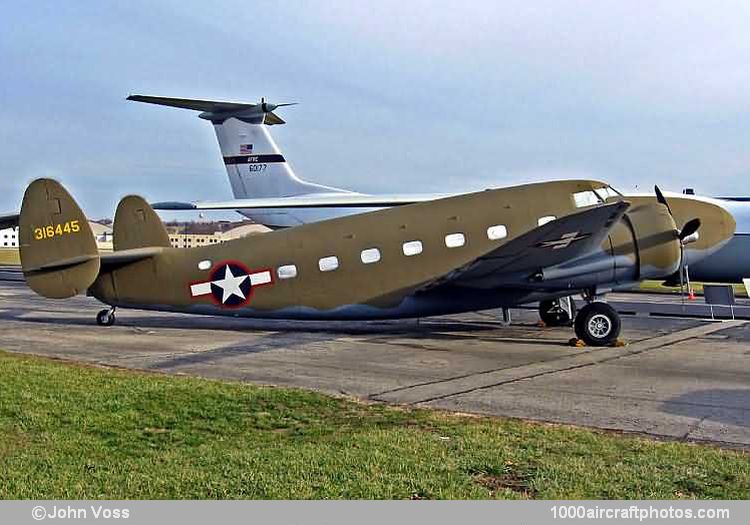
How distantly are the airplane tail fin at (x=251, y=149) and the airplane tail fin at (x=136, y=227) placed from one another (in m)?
20.5

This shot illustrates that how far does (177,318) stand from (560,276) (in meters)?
11.1

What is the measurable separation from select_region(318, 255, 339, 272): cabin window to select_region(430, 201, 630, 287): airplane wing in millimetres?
2311

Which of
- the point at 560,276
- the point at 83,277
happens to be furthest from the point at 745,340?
the point at 83,277

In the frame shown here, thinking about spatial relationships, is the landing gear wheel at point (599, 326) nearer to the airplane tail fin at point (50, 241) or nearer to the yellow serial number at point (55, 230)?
the airplane tail fin at point (50, 241)

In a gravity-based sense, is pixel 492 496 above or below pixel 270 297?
below

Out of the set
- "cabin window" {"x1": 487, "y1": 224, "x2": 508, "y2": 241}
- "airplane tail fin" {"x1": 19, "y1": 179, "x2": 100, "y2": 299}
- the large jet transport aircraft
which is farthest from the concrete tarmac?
the large jet transport aircraft

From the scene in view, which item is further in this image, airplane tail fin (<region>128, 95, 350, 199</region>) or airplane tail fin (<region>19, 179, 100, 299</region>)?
airplane tail fin (<region>128, 95, 350, 199</region>)

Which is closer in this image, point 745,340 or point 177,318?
point 745,340

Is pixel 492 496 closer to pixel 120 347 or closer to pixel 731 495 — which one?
Result: pixel 731 495

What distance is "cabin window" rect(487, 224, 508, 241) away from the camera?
16906 millimetres

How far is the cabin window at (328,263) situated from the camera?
673 inches

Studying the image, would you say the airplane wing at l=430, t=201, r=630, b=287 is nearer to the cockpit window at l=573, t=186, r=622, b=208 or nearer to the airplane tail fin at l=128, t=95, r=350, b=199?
the cockpit window at l=573, t=186, r=622, b=208

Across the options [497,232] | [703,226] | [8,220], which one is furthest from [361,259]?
[8,220]

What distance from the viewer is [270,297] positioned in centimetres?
1720
